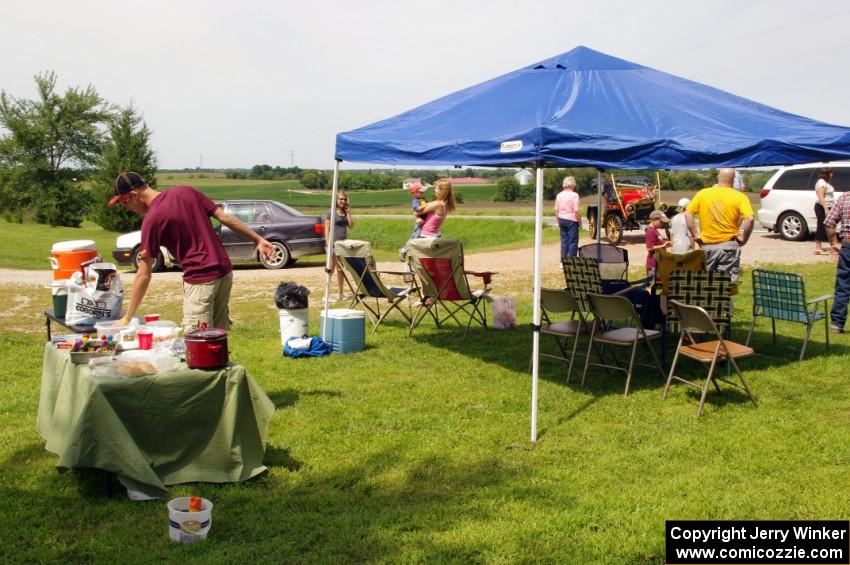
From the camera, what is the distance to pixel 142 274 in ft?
15.4

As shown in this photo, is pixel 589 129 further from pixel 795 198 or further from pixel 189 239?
pixel 795 198

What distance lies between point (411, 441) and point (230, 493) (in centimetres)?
126

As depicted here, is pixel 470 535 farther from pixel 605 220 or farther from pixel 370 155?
pixel 605 220

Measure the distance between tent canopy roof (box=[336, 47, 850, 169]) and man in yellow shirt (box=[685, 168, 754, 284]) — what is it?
739 mm

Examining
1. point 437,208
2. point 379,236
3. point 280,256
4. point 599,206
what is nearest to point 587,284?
point 437,208

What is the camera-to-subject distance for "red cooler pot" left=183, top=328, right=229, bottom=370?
4.06m

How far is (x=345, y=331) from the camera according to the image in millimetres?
7512

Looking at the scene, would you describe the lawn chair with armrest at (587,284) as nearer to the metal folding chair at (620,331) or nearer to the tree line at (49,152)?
the metal folding chair at (620,331)

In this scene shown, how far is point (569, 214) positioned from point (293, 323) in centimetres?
663

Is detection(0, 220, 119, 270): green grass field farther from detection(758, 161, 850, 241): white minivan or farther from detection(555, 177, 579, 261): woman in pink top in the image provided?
detection(758, 161, 850, 241): white minivan

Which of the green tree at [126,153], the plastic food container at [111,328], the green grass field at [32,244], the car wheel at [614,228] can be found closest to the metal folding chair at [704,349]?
the plastic food container at [111,328]

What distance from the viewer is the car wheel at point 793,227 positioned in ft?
56.6

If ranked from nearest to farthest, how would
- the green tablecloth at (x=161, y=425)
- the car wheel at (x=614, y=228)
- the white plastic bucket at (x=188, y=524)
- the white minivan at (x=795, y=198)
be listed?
the white plastic bucket at (x=188, y=524) < the green tablecloth at (x=161, y=425) < the white minivan at (x=795, y=198) < the car wheel at (x=614, y=228)

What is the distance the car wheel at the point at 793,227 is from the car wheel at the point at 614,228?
11.7 ft
